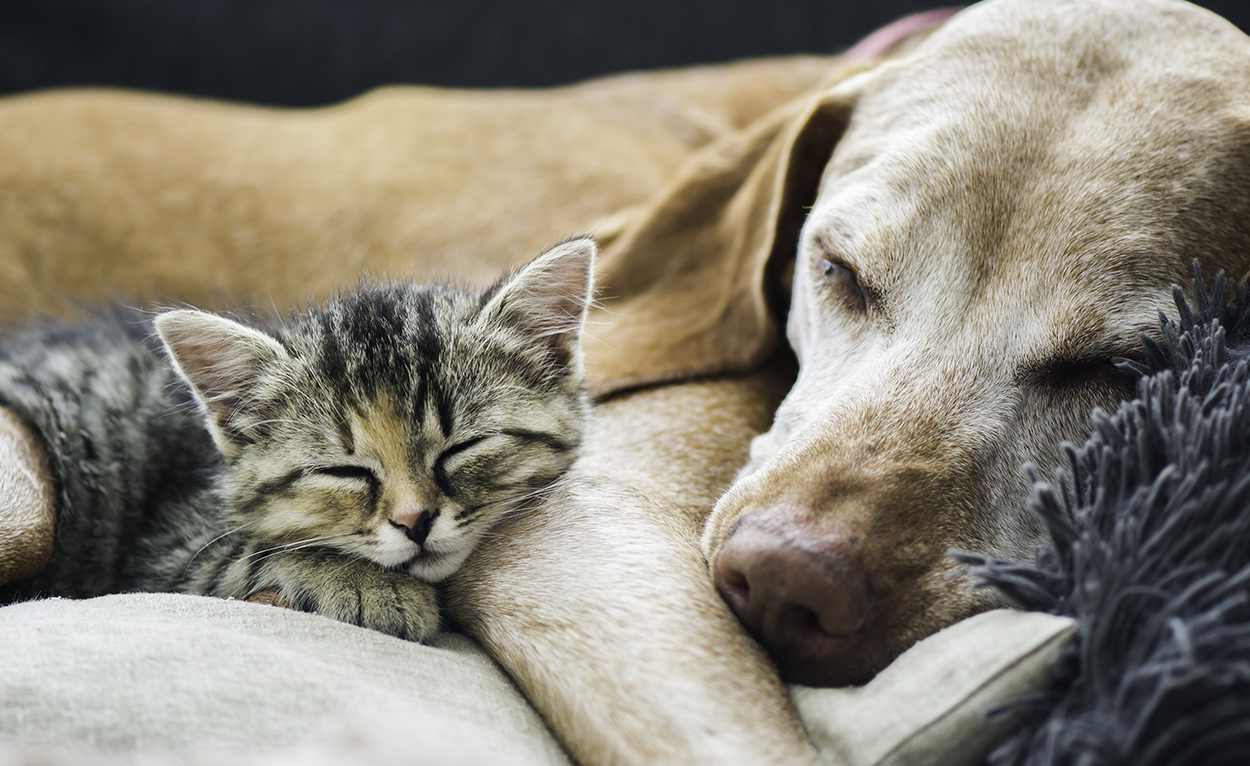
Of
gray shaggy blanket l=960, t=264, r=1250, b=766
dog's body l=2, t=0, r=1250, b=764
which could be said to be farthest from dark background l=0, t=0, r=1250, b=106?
gray shaggy blanket l=960, t=264, r=1250, b=766

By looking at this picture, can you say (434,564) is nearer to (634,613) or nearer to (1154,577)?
(634,613)

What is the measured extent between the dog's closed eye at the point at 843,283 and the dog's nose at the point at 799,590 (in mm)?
563

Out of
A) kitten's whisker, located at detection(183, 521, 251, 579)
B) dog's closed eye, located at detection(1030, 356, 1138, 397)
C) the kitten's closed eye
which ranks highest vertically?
dog's closed eye, located at detection(1030, 356, 1138, 397)

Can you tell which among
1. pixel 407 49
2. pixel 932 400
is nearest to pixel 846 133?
pixel 932 400

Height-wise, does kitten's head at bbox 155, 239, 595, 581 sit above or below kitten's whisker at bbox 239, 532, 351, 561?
above

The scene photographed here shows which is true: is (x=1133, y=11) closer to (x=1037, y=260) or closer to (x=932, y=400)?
(x=1037, y=260)

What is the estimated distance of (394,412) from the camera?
1.46 metres

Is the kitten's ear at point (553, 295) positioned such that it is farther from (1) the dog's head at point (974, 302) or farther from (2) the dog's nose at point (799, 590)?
(2) the dog's nose at point (799, 590)

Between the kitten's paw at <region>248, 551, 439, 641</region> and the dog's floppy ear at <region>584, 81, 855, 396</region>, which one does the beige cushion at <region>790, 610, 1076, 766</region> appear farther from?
the dog's floppy ear at <region>584, 81, 855, 396</region>

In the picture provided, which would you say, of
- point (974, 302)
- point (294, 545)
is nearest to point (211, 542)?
point (294, 545)

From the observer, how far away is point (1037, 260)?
1.41 metres

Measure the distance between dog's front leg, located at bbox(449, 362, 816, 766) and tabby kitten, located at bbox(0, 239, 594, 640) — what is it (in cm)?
9

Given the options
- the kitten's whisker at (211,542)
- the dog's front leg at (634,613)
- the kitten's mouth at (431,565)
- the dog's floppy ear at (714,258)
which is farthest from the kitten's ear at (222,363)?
the dog's floppy ear at (714,258)

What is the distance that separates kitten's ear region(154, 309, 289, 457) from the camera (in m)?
1.44
